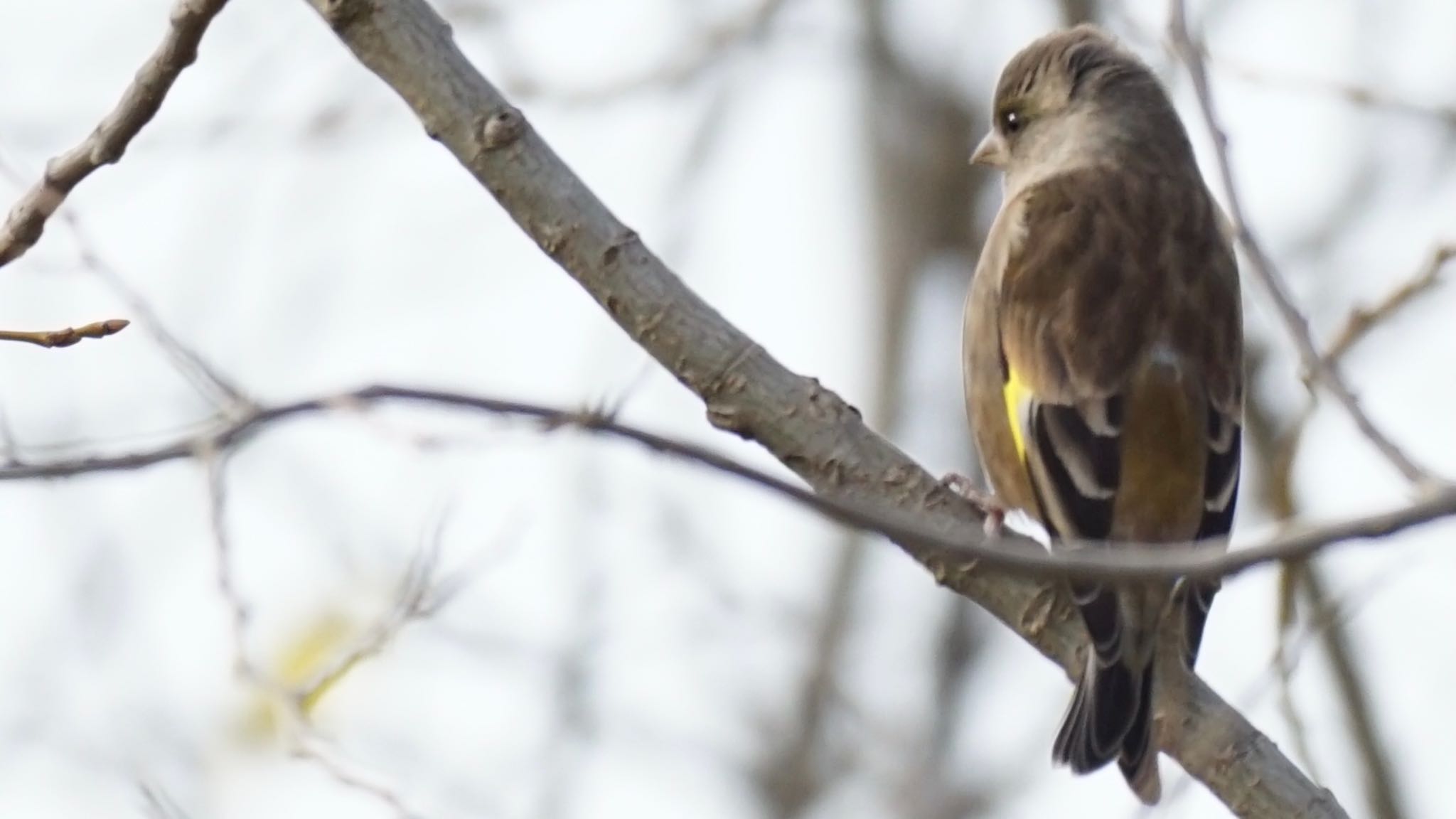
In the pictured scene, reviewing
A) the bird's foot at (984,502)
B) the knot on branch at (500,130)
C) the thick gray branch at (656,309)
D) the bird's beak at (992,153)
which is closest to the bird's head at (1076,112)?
the bird's beak at (992,153)

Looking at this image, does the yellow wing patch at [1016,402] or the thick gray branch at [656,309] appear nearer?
the thick gray branch at [656,309]

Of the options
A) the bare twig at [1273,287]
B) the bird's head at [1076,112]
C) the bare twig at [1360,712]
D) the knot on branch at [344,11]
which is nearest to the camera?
the bare twig at [1273,287]

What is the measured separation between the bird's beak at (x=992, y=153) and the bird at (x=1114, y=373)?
0.18 metres

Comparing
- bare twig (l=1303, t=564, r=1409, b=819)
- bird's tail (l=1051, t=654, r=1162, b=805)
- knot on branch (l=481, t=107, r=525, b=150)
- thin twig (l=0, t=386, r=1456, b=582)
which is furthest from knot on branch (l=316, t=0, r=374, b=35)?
bare twig (l=1303, t=564, r=1409, b=819)

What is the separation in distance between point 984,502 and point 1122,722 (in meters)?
0.67

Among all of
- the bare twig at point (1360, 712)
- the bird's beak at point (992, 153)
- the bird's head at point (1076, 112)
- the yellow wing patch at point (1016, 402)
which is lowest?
the yellow wing patch at point (1016, 402)

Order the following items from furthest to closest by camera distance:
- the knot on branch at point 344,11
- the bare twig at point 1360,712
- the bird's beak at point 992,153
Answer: the bird's beak at point 992,153, the bare twig at point 1360,712, the knot on branch at point 344,11

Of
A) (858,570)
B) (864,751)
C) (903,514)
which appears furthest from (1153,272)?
(858,570)

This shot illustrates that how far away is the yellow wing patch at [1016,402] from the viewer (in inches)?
222

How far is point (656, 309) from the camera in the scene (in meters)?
4.21

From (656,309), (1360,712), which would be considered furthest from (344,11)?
(1360,712)

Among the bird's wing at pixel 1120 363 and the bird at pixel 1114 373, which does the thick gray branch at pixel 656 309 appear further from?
the bird's wing at pixel 1120 363

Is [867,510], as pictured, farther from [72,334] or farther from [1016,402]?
[1016,402]

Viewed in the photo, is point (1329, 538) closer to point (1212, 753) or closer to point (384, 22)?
point (1212, 753)
